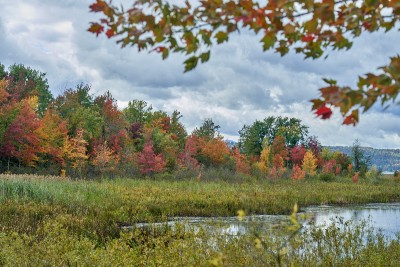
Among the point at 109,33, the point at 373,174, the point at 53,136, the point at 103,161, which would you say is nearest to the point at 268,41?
the point at 109,33

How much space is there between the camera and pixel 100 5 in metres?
3.26

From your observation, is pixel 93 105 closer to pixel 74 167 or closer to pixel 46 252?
pixel 74 167

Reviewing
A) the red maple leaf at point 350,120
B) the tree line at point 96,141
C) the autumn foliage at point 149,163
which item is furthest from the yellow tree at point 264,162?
Answer: the red maple leaf at point 350,120

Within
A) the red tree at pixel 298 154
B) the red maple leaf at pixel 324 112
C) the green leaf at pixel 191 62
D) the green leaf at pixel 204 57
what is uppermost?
the red tree at pixel 298 154

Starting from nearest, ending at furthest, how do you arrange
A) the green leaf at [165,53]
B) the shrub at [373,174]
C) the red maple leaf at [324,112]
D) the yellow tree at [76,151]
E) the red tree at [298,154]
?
1. the red maple leaf at [324,112]
2. the green leaf at [165,53]
3. the yellow tree at [76,151]
4. the shrub at [373,174]
5. the red tree at [298,154]

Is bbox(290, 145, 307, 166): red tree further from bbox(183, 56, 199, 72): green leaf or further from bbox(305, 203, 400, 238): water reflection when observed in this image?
bbox(183, 56, 199, 72): green leaf

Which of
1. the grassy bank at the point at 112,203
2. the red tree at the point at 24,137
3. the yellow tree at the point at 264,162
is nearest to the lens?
the grassy bank at the point at 112,203

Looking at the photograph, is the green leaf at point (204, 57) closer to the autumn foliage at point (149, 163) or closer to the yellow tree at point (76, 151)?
the yellow tree at point (76, 151)

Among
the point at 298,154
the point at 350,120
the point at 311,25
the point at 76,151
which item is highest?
the point at 298,154

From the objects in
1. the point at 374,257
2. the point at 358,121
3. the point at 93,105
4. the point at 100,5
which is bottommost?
the point at 374,257

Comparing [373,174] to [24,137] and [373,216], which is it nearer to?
[373,216]

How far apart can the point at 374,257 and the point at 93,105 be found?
52875mm

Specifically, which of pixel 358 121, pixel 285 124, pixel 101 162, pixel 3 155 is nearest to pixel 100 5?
pixel 358 121

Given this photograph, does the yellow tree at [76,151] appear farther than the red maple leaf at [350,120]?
Yes
